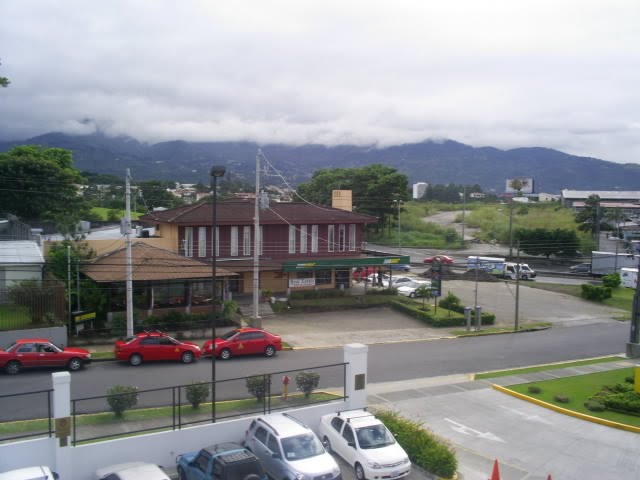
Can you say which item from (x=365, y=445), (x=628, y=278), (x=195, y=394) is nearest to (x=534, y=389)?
(x=365, y=445)

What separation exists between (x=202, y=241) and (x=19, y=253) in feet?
35.9

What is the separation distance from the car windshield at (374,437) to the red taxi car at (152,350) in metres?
11.8

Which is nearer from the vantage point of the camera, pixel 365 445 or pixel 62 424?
pixel 62 424

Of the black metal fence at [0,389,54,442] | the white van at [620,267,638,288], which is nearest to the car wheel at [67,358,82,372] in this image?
the black metal fence at [0,389,54,442]

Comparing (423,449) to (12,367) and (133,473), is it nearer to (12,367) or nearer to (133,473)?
(133,473)

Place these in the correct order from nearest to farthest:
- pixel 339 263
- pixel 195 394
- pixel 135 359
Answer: pixel 195 394 < pixel 135 359 < pixel 339 263

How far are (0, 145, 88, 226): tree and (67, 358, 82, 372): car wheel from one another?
97.3ft

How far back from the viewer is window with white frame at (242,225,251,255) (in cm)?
3975

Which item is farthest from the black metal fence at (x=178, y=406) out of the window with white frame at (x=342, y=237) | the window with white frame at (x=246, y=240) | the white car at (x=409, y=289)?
the white car at (x=409, y=289)

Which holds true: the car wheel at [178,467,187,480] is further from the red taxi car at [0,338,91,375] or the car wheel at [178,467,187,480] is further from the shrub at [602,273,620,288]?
the shrub at [602,273,620,288]

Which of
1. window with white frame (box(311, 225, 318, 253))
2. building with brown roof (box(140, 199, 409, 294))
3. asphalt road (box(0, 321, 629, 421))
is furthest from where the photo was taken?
window with white frame (box(311, 225, 318, 253))

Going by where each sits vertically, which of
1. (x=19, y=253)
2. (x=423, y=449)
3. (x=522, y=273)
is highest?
(x=19, y=253)

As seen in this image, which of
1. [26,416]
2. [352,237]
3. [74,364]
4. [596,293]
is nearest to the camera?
[26,416]

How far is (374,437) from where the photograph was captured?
→ 15328mm
